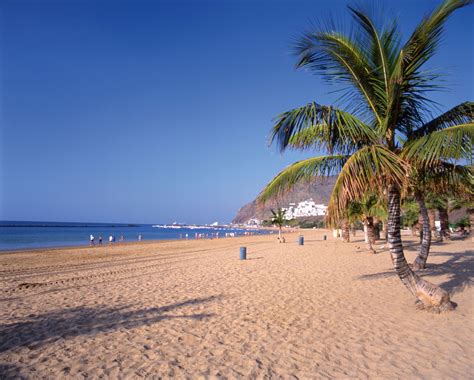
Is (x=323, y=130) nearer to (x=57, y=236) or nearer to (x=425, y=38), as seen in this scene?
(x=425, y=38)

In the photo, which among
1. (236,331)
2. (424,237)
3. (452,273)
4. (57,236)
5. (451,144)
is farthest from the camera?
(57,236)

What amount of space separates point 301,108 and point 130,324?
16.5ft

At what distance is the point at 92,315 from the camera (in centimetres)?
641

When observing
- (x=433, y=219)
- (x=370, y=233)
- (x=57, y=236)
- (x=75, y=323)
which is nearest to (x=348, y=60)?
(x=75, y=323)

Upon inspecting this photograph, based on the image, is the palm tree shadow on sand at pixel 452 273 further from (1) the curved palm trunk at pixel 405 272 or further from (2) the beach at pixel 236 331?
(1) the curved palm trunk at pixel 405 272

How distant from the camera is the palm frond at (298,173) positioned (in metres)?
5.85

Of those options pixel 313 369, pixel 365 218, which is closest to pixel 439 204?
pixel 365 218

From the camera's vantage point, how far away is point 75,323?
5.88 meters

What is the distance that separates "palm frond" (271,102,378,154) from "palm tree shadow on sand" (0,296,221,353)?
394 centimetres

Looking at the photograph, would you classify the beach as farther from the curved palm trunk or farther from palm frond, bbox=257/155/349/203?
palm frond, bbox=257/155/349/203

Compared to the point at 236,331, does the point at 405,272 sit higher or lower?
higher

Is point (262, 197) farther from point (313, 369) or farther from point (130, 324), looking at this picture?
point (130, 324)

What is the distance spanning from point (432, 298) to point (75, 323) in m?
6.70

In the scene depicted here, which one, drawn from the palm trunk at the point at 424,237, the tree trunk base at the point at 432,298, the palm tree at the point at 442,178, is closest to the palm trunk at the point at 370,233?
the palm trunk at the point at 424,237
